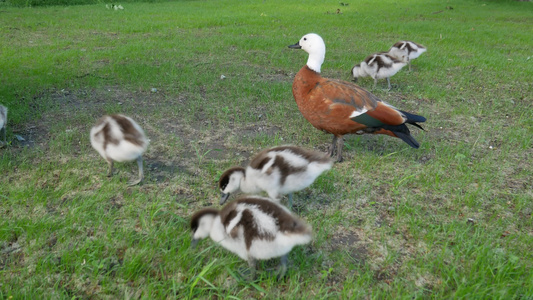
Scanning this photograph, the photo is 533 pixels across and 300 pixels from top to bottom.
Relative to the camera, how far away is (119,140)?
3.62 m

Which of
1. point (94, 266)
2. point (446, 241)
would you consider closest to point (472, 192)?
point (446, 241)

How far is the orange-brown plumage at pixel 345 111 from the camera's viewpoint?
171 inches

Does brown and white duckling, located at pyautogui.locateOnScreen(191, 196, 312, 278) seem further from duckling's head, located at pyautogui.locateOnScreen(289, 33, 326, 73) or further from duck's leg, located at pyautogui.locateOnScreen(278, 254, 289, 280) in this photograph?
duckling's head, located at pyautogui.locateOnScreen(289, 33, 326, 73)

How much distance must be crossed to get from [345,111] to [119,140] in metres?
2.57

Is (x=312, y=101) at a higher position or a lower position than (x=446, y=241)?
higher

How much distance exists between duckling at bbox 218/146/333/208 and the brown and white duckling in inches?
19.1

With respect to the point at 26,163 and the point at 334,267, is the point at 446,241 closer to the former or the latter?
the point at 334,267

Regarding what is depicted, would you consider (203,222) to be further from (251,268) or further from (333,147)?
(333,147)

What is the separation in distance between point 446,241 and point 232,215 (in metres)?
1.91

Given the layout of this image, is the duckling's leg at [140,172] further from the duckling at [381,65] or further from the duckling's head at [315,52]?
the duckling at [381,65]

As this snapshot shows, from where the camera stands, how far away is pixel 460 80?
767cm

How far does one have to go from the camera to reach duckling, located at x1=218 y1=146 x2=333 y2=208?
10.7 feet

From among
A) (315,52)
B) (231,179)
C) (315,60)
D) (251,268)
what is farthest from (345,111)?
(251,268)

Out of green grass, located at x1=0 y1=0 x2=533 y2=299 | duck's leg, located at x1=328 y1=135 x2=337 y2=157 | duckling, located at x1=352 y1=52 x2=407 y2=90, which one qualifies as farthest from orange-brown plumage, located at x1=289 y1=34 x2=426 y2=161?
duckling, located at x1=352 y1=52 x2=407 y2=90
